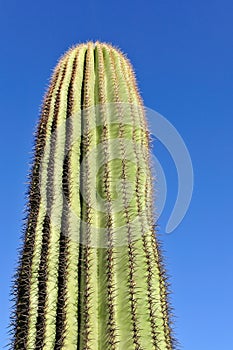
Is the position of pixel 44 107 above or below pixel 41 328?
above

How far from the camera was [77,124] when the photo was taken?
412 cm

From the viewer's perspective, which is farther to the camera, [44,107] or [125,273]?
[44,107]

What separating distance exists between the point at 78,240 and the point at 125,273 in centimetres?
38

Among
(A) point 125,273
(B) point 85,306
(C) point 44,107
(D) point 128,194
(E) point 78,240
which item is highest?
(C) point 44,107

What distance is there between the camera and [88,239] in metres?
3.56

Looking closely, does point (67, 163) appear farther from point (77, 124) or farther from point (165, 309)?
point (165, 309)

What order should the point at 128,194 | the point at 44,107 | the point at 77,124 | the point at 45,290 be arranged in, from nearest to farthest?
1. the point at 45,290
2. the point at 128,194
3. the point at 77,124
4. the point at 44,107

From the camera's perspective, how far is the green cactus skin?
10.7 feet

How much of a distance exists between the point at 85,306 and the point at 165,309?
0.52 metres

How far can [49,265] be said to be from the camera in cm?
341

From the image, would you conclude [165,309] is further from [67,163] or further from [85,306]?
[67,163]

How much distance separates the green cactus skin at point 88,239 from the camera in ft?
10.7

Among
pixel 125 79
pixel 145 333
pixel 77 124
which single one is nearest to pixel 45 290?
pixel 145 333

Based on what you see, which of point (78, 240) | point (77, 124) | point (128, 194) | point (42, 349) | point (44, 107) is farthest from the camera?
point (44, 107)
